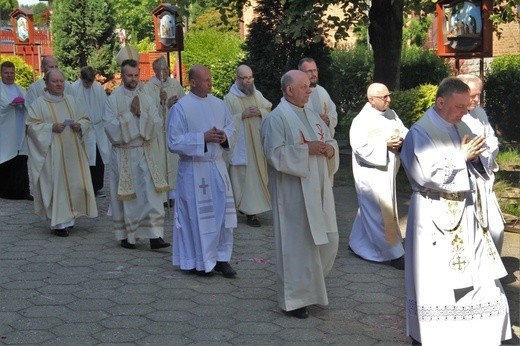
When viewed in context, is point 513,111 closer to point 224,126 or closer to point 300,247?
point 224,126

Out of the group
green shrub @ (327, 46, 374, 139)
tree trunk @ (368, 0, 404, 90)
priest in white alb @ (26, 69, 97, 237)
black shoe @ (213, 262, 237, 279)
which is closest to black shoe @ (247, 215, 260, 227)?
priest in white alb @ (26, 69, 97, 237)

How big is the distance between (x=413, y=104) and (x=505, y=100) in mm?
4336

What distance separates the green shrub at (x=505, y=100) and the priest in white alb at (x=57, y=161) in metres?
9.10

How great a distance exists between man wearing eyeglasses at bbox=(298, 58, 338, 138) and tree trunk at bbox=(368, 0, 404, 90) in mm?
4357

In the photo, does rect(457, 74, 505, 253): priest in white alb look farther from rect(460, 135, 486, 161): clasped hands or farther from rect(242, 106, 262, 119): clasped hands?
rect(242, 106, 262, 119): clasped hands

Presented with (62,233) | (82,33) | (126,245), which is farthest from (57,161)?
(82,33)

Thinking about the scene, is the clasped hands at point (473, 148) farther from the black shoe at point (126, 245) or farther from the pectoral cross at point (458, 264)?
the black shoe at point (126, 245)

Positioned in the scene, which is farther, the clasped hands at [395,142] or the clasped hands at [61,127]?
the clasped hands at [61,127]

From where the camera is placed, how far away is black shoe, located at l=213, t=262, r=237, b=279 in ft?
25.1

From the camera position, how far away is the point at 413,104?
12391mm

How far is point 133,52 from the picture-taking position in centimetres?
931

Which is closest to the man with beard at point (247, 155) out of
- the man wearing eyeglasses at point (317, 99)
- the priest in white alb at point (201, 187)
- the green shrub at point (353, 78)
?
the man wearing eyeglasses at point (317, 99)

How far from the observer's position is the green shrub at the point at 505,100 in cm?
1584

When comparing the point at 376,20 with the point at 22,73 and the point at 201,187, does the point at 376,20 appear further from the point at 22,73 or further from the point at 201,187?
the point at 22,73
